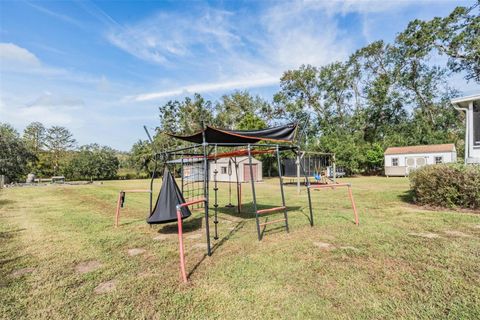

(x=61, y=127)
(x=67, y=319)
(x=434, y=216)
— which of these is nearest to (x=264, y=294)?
(x=67, y=319)

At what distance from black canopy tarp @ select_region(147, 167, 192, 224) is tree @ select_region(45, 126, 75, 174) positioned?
36.2 meters

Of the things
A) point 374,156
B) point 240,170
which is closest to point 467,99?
point 240,170

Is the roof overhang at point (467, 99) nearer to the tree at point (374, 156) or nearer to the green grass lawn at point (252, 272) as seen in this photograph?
the green grass lawn at point (252, 272)

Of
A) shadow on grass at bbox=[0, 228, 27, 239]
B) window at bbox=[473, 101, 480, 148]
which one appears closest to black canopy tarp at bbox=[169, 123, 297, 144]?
shadow on grass at bbox=[0, 228, 27, 239]

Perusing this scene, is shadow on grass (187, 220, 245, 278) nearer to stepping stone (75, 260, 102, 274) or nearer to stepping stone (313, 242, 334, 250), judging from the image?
stepping stone (75, 260, 102, 274)

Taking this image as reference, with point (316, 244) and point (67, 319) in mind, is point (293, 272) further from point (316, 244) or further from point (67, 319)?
point (67, 319)

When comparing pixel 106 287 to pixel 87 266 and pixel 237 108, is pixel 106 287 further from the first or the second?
pixel 237 108

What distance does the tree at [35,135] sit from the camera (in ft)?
110

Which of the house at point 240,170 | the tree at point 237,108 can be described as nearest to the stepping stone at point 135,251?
the house at point 240,170

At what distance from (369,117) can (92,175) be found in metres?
35.2

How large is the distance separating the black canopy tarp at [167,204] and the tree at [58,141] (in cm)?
3623

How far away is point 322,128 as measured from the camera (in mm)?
33594

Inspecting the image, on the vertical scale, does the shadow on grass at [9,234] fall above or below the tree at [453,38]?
below

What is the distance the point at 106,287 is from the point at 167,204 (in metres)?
2.24
